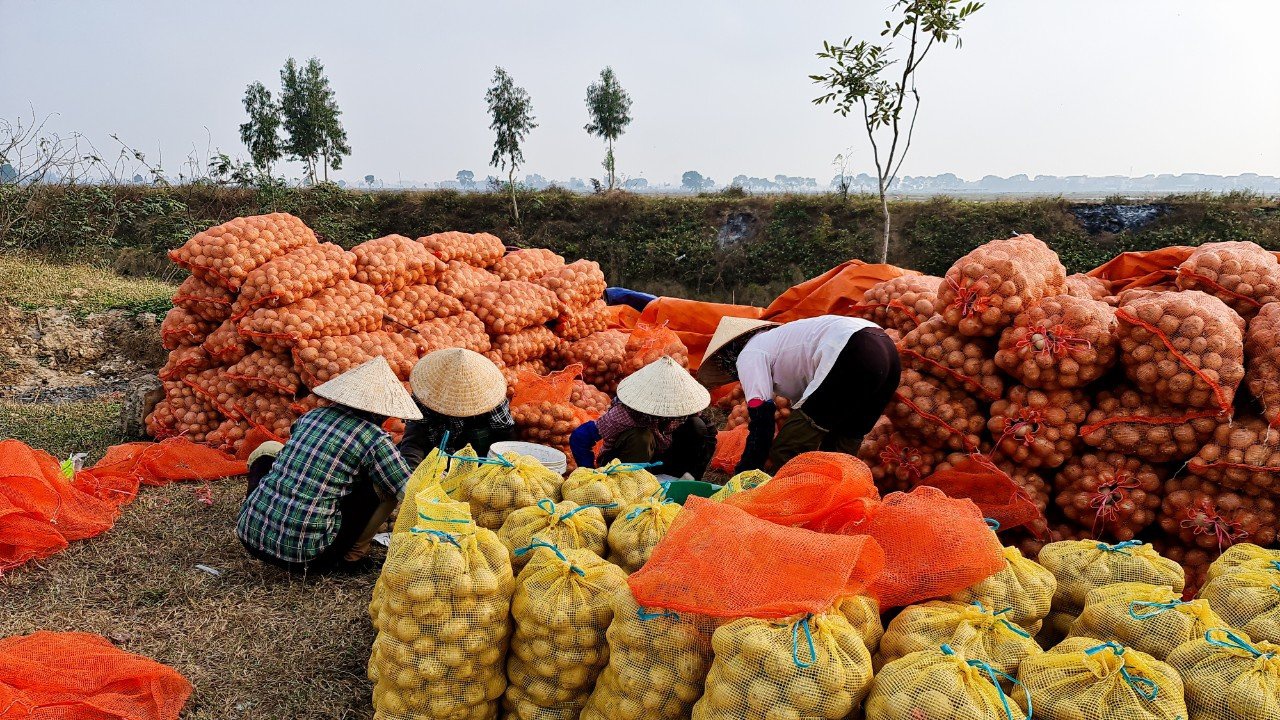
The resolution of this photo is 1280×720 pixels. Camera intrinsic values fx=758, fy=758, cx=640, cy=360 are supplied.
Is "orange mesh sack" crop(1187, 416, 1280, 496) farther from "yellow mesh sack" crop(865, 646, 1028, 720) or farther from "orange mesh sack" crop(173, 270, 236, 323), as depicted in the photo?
"orange mesh sack" crop(173, 270, 236, 323)

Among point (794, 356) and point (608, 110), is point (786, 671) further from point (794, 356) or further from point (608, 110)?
point (608, 110)

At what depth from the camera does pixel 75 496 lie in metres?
3.75

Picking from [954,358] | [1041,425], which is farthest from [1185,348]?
[954,358]

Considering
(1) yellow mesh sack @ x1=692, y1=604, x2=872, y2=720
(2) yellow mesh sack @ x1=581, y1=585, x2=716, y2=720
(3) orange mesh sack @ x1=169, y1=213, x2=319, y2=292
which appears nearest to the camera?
(1) yellow mesh sack @ x1=692, y1=604, x2=872, y2=720

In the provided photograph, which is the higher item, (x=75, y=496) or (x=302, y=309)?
(x=302, y=309)

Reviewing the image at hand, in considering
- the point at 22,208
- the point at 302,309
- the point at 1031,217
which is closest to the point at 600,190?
the point at 1031,217

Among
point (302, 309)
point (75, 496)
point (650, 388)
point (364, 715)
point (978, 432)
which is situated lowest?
point (364, 715)

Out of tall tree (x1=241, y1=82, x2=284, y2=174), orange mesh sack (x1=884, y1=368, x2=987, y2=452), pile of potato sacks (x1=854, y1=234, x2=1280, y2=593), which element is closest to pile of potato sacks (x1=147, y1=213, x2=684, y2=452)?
orange mesh sack (x1=884, y1=368, x2=987, y2=452)

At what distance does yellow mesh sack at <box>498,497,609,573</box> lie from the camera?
93.9 inches

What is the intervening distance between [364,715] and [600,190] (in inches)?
873

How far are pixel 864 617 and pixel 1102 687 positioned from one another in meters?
Result: 0.53

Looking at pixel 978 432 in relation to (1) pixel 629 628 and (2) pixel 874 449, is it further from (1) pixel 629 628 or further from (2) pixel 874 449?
(1) pixel 629 628

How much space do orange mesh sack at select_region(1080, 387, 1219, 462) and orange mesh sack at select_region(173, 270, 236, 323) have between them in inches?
195

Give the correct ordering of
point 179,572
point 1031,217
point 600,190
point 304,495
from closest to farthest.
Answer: point 304,495 → point 179,572 → point 1031,217 → point 600,190
